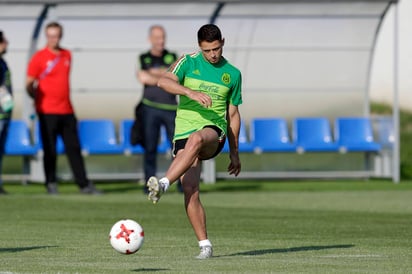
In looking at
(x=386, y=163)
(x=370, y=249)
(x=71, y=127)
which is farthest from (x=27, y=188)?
(x=370, y=249)

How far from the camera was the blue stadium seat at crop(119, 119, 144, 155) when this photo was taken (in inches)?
926

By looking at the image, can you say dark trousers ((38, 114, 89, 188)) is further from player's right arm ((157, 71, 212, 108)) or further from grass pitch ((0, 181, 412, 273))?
player's right arm ((157, 71, 212, 108))

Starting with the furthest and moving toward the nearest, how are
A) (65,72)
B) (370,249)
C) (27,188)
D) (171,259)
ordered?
(27,188), (65,72), (370,249), (171,259)

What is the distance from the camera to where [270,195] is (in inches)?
802

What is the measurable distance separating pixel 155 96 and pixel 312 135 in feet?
19.2

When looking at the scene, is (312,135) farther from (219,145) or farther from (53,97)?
(219,145)

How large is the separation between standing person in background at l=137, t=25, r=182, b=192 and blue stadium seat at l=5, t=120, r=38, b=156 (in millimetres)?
4174

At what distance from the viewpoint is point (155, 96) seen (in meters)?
19.6

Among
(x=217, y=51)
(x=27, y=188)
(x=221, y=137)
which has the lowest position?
(x=27, y=188)

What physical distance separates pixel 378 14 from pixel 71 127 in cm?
735

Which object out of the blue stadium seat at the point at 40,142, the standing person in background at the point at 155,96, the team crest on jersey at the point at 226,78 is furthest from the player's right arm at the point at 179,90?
the blue stadium seat at the point at 40,142

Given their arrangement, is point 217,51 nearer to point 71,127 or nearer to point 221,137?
point 221,137

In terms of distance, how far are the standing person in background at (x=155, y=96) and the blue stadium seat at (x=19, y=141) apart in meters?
4.17

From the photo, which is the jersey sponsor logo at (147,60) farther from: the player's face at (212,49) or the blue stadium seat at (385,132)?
the player's face at (212,49)
